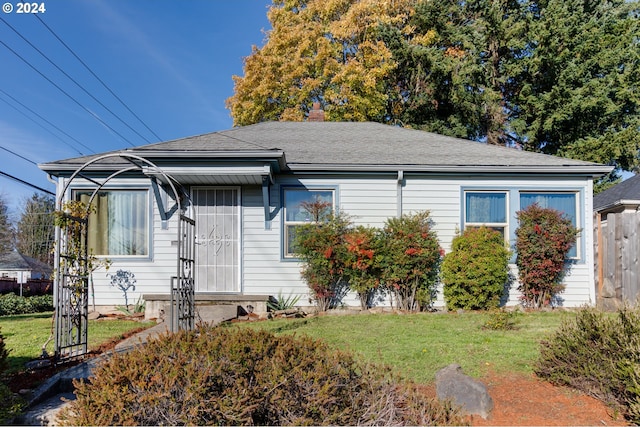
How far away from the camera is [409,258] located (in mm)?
9141

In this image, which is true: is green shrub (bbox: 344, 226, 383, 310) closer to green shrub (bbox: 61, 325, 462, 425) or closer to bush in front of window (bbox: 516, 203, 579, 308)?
bush in front of window (bbox: 516, 203, 579, 308)

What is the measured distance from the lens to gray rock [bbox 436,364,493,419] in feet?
12.9

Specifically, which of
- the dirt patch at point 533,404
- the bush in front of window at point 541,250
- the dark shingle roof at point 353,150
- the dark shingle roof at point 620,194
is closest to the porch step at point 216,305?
the dark shingle roof at point 353,150

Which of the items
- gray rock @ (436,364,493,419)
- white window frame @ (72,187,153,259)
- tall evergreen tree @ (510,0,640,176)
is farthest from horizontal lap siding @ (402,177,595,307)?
tall evergreen tree @ (510,0,640,176)

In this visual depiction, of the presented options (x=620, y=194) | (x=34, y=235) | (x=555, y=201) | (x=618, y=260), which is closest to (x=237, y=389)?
(x=555, y=201)

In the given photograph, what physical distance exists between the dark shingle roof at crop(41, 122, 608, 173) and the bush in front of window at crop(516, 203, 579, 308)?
106 cm

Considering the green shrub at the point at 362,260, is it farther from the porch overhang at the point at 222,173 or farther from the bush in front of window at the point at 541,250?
the bush in front of window at the point at 541,250

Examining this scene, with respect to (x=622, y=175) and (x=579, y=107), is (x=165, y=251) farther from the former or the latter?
(x=622, y=175)

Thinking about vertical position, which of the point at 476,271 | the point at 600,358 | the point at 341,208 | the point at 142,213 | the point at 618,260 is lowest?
the point at 600,358

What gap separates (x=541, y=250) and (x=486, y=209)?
1.37 m

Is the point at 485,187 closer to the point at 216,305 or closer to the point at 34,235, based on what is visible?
the point at 216,305

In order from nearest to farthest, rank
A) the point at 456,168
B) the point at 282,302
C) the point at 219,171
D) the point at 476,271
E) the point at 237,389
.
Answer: the point at 237,389 < the point at 219,171 < the point at 476,271 < the point at 282,302 < the point at 456,168

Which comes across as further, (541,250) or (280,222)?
(280,222)

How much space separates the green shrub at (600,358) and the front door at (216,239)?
6.47 metres
